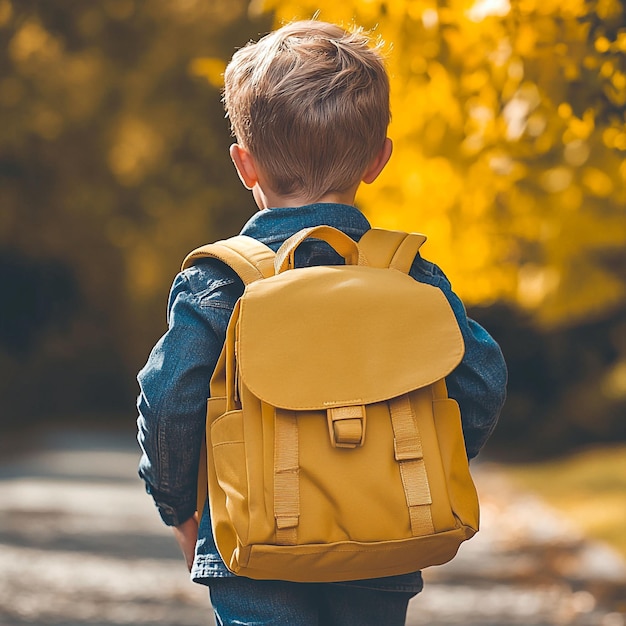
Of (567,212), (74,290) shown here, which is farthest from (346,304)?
(74,290)

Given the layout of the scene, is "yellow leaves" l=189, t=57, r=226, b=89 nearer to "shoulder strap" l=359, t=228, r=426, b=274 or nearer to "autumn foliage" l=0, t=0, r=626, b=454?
"autumn foliage" l=0, t=0, r=626, b=454

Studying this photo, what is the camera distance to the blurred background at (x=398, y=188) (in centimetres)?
457

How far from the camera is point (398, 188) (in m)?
7.20

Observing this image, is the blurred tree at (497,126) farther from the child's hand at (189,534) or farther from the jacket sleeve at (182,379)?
the child's hand at (189,534)

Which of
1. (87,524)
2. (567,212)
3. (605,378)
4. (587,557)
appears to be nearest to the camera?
(567,212)

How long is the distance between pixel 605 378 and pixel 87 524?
1061 centimetres

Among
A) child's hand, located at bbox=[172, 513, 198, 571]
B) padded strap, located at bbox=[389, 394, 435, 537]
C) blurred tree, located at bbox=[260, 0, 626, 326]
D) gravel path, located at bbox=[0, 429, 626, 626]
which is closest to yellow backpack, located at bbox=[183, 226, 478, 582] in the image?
padded strap, located at bbox=[389, 394, 435, 537]

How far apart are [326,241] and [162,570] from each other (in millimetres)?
6551

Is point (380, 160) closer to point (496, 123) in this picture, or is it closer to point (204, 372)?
point (204, 372)

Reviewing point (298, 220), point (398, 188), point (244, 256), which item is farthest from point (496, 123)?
point (244, 256)

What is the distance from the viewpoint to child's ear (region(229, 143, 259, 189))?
8.73 ft

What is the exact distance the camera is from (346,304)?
246cm

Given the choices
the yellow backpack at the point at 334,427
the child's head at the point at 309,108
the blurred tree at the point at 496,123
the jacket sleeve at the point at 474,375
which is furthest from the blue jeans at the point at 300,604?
the blurred tree at the point at 496,123

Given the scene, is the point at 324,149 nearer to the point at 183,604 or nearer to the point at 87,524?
the point at 183,604
